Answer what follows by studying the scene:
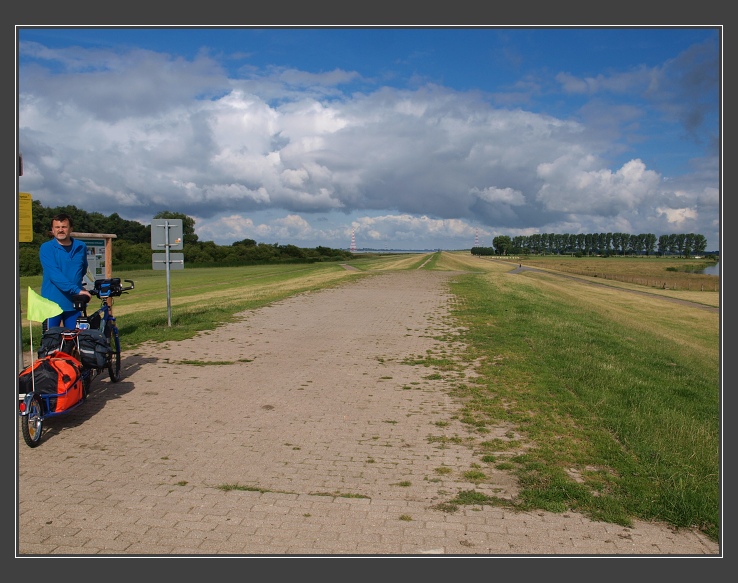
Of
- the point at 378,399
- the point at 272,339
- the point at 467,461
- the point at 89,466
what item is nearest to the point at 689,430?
the point at 467,461

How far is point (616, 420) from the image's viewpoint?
598 centimetres

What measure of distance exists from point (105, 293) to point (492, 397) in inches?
209

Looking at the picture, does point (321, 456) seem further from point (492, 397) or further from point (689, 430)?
point (689, 430)

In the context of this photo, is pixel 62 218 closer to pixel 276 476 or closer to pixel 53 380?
pixel 53 380

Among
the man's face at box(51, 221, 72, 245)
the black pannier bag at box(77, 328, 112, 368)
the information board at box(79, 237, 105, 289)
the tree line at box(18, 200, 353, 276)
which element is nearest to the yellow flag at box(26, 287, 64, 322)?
the black pannier bag at box(77, 328, 112, 368)

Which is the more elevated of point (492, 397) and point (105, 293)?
point (105, 293)

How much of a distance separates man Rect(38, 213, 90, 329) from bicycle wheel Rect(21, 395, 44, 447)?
4.28 ft

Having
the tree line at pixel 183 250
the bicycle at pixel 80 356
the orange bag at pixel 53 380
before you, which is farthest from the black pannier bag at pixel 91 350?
the tree line at pixel 183 250

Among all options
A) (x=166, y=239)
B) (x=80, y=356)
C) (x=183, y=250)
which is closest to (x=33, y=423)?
(x=80, y=356)

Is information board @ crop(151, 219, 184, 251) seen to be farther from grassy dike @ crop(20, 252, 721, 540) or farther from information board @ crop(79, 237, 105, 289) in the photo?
grassy dike @ crop(20, 252, 721, 540)

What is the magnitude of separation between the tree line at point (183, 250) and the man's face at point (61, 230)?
18343mm

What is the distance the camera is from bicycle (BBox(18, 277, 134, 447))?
5.04 metres

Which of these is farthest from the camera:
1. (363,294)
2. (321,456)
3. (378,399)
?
(363,294)

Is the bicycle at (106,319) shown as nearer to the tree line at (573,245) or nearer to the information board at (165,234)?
the information board at (165,234)
